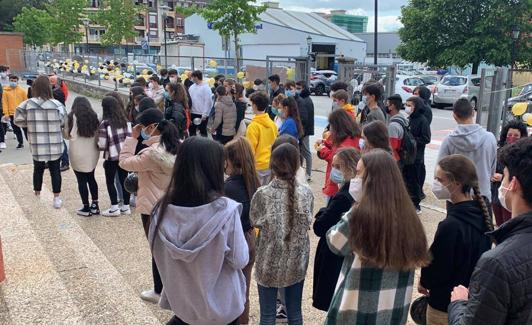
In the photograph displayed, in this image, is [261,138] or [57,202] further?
[57,202]

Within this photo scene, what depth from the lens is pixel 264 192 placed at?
9.72 ft

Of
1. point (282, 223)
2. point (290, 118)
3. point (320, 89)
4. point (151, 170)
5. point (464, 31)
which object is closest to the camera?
point (282, 223)

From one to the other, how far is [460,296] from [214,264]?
1142 mm

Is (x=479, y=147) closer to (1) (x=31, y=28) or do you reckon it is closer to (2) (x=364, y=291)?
(2) (x=364, y=291)

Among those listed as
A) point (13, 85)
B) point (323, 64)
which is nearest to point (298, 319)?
point (13, 85)

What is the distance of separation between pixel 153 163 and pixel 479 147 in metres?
3.24

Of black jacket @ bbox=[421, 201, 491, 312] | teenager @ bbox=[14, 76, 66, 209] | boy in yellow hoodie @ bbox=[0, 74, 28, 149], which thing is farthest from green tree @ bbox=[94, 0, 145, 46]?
black jacket @ bbox=[421, 201, 491, 312]

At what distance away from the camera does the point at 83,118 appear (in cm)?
584

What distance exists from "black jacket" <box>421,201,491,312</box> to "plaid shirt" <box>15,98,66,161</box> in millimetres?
5411

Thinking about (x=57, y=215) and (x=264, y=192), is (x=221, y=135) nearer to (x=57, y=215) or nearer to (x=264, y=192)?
(x=57, y=215)

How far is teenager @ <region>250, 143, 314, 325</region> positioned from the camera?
2.96 meters

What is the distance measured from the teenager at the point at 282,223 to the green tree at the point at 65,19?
38234mm

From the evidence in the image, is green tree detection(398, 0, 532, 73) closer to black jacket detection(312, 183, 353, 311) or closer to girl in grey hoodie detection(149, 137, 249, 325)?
black jacket detection(312, 183, 353, 311)

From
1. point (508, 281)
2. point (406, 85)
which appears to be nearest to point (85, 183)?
point (508, 281)
